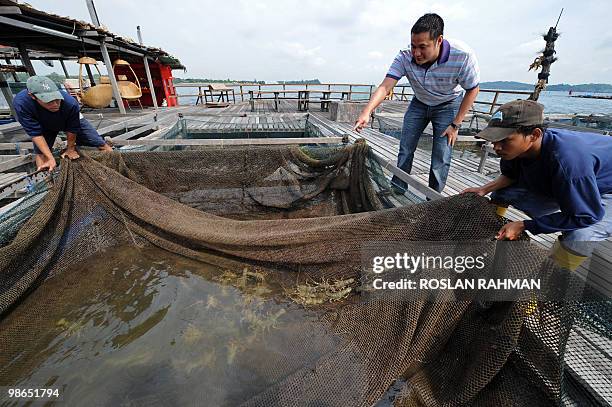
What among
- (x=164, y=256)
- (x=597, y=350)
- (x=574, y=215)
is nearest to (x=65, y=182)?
(x=164, y=256)

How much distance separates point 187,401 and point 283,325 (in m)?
0.90

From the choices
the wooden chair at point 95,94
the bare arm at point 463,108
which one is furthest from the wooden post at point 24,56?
the bare arm at point 463,108

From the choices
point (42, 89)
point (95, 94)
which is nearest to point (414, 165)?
point (42, 89)

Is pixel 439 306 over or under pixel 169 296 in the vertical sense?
over

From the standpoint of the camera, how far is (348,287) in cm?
254

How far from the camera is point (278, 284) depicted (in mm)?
2844

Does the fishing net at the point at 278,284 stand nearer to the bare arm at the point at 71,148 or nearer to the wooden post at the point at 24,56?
the bare arm at the point at 71,148

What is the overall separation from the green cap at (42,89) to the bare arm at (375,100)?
347 cm

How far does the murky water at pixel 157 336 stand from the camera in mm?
1973

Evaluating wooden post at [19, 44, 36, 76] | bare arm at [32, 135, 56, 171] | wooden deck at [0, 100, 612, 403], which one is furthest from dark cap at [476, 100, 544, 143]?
wooden post at [19, 44, 36, 76]

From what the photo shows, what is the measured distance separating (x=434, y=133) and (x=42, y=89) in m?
4.76

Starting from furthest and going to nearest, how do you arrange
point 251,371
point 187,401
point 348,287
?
1. point 348,287
2. point 251,371
3. point 187,401

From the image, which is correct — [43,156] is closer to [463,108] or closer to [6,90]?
[463,108]

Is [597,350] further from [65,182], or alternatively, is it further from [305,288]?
[65,182]
